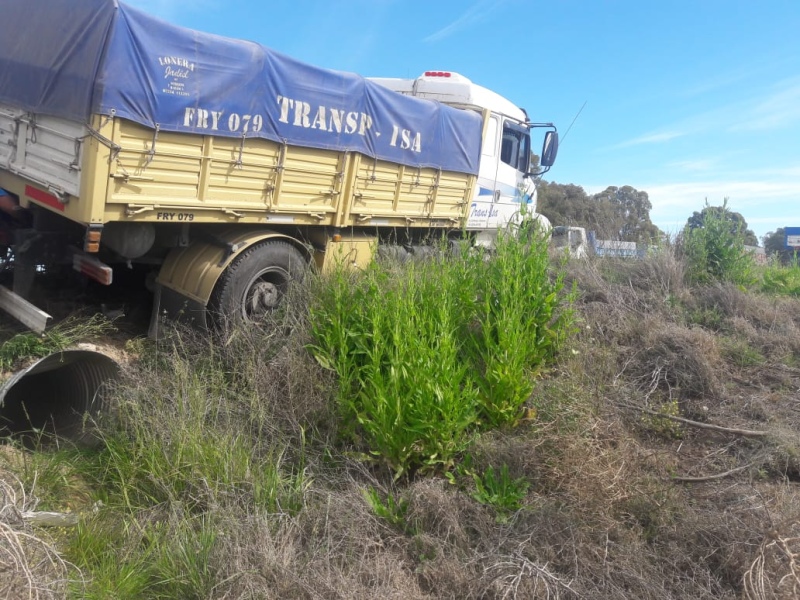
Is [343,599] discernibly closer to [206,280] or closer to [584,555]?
[584,555]

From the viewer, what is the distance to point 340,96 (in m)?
6.71

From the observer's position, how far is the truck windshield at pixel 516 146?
Answer: 10211 mm

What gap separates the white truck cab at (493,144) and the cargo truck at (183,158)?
1760 mm

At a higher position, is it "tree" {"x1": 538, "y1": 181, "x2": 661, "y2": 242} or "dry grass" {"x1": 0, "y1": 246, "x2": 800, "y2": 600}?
"tree" {"x1": 538, "y1": 181, "x2": 661, "y2": 242}

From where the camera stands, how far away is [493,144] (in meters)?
9.85

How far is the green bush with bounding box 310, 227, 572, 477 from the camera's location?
428 cm

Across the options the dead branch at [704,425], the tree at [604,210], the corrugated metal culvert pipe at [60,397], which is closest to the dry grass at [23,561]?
the corrugated metal culvert pipe at [60,397]

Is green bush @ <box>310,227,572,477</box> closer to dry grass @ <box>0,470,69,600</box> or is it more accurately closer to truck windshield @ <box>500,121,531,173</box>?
dry grass @ <box>0,470,69,600</box>

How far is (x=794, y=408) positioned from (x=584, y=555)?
2.75 metres

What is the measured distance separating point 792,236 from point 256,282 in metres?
26.1

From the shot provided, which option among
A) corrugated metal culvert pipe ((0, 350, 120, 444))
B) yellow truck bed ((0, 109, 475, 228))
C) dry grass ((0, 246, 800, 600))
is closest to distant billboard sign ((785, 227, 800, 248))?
dry grass ((0, 246, 800, 600))

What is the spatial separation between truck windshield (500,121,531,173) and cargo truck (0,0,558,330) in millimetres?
2584

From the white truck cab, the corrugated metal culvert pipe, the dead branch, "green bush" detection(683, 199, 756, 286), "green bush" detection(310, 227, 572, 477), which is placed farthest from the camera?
the white truck cab

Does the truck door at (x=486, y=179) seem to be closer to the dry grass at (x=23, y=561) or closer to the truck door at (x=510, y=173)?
the truck door at (x=510, y=173)
